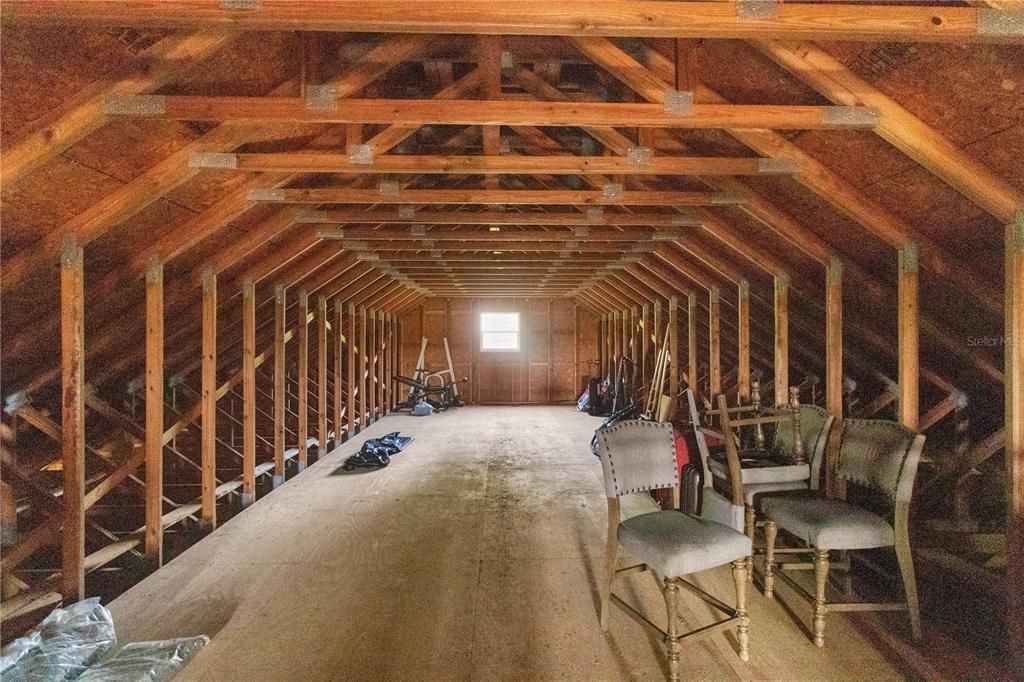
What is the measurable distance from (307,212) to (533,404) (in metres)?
7.97

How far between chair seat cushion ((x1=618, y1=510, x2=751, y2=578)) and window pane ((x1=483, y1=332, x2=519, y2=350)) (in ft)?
30.6

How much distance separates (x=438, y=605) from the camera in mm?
2475

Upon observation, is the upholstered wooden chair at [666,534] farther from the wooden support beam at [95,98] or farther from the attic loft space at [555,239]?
the wooden support beam at [95,98]

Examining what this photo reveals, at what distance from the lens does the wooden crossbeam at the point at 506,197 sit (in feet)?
11.0

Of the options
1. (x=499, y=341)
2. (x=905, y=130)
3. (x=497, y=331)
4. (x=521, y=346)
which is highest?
(x=905, y=130)

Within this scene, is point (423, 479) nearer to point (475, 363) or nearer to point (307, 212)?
point (307, 212)

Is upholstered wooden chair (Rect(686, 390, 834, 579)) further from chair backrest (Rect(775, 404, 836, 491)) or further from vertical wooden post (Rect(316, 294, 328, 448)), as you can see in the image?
vertical wooden post (Rect(316, 294, 328, 448))

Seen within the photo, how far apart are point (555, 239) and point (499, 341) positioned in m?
6.70

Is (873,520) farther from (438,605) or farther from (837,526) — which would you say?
(438,605)

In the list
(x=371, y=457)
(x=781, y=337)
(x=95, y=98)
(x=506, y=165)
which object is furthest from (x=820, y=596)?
(x=371, y=457)

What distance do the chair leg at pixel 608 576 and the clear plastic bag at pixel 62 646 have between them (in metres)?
2.09

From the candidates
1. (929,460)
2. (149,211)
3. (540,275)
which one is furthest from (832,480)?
(540,275)

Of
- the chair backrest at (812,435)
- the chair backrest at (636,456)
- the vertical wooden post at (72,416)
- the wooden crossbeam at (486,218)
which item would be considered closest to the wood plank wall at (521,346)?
the wooden crossbeam at (486,218)

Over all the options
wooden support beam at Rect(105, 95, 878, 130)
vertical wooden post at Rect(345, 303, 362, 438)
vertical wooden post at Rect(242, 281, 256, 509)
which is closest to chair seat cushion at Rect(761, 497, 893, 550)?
wooden support beam at Rect(105, 95, 878, 130)
